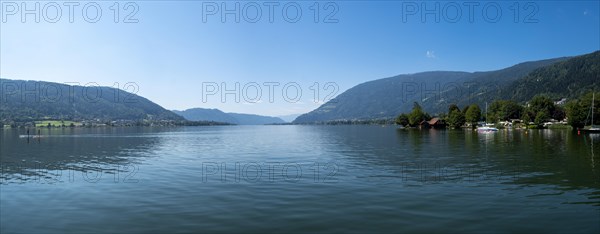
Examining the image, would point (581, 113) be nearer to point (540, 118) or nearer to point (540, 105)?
point (540, 118)

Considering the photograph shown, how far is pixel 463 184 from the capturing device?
25797 mm

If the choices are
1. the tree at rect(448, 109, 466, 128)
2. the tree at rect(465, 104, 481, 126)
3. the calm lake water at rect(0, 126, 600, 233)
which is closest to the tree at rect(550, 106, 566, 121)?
the tree at rect(465, 104, 481, 126)

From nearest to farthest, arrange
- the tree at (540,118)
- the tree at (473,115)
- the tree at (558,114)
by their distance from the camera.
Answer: the tree at (540,118) → the tree at (473,115) → the tree at (558,114)

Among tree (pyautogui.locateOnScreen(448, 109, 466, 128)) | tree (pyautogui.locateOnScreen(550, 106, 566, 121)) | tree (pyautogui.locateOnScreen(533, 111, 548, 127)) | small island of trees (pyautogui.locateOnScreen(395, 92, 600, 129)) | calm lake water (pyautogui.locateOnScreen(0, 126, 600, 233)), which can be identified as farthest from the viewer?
tree (pyautogui.locateOnScreen(550, 106, 566, 121))

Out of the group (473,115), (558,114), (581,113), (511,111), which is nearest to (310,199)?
(581,113)

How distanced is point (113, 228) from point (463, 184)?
21268 millimetres

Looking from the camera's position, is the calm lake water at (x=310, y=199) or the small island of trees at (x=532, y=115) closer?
the calm lake water at (x=310, y=199)

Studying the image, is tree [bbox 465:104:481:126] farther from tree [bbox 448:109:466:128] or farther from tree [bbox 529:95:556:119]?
tree [bbox 529:95:556:119]

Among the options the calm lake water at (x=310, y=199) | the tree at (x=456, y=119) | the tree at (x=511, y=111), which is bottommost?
the calm lake water at (x=310, y=199)

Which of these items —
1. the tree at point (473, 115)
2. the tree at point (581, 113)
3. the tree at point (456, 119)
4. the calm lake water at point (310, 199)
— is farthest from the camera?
the tree at point (456, 119)

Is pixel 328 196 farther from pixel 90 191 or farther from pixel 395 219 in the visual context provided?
pixel 90 191

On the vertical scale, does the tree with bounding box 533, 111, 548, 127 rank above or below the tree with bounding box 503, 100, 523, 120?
below

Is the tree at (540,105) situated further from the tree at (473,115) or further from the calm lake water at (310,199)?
the calm lake water at (310,199)

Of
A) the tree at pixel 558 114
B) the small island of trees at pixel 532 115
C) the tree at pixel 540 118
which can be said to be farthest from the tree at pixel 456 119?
the tree at pixel 558 114
